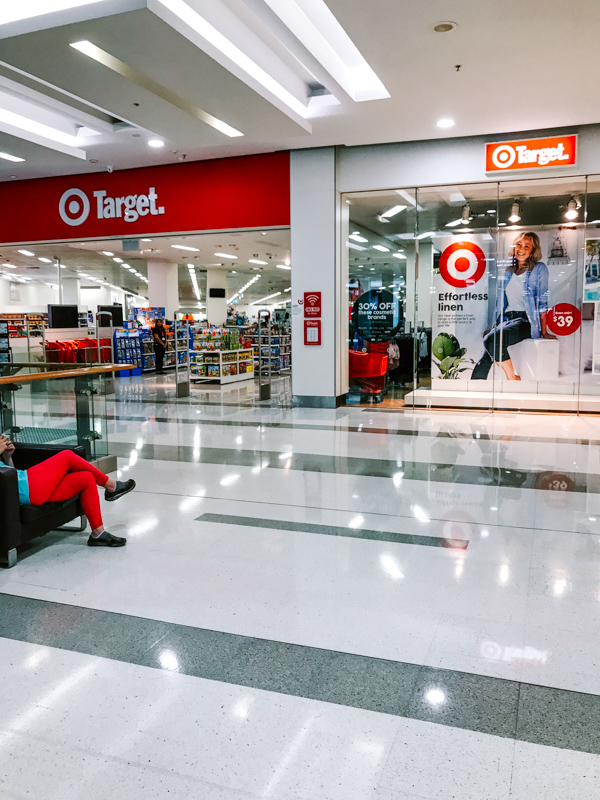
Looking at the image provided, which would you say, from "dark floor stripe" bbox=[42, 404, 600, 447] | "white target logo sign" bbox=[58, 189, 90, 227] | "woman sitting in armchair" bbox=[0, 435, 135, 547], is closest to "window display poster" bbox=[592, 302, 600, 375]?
"dark floor stripe" bbox=[42, 404, 600, 447]

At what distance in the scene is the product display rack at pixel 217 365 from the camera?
13.1 m

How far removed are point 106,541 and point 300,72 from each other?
5463mm

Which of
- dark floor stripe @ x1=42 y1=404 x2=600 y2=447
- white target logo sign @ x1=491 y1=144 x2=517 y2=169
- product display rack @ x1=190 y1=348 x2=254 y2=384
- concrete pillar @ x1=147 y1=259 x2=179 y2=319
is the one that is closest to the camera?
dark floor stripe @ x1=42 y1=404 x2=600 y2=447

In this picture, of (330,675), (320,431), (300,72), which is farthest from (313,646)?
(300,72)

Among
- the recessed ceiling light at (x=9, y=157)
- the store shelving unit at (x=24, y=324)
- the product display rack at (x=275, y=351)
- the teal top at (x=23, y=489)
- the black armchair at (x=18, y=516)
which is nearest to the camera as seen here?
the black armchair at (x=18, y=516)

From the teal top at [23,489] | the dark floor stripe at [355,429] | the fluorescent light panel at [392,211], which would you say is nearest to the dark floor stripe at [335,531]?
the teal top at [23,489]

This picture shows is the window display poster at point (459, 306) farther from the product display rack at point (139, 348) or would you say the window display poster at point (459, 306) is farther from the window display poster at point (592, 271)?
the product display rack at point (139, 348)

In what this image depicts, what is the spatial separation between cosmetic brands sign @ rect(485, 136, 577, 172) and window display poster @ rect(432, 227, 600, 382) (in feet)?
5.90

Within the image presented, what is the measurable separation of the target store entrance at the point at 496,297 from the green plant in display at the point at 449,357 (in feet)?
0.05

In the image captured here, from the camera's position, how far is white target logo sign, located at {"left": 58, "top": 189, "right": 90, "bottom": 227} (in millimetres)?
10273

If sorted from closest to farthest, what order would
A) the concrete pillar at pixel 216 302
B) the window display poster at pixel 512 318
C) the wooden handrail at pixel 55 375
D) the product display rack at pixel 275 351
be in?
the wooden handrail at pixel 55 375
the window display poster at pixel 512 318
the product display rack at pixel 275 351
the concrete pillar at pixel 216 302

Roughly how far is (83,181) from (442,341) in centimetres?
645

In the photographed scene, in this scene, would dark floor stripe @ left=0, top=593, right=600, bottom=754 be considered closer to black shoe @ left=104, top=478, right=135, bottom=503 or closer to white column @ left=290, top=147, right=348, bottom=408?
black shoe @ left=104, top=478, right=135, bottom=503

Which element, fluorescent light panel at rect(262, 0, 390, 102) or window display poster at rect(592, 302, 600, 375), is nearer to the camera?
fluorescent light panel at rect(262, 0, 390, 102)
